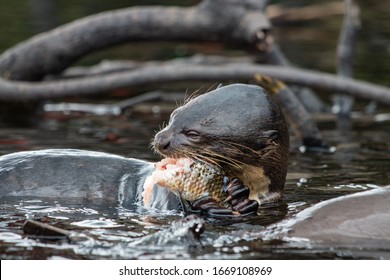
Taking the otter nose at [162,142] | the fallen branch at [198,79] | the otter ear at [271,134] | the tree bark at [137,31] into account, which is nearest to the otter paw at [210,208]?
the otter nose at [162,142]

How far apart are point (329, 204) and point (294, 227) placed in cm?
21

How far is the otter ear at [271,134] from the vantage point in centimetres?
496

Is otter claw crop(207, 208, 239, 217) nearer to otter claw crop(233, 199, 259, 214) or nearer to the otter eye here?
otter claw crop(233, 199, 259, 214)

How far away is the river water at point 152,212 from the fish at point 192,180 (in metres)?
0.15

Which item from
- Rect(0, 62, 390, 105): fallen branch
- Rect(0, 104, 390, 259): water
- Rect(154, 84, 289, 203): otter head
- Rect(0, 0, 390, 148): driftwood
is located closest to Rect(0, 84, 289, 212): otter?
Rect(154, 84, 289, 203): otter head

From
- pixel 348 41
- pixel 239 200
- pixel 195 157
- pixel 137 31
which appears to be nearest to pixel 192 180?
pixel 195 157

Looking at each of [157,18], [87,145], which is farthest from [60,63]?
[87,145]

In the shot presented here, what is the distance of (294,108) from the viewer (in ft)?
23.2

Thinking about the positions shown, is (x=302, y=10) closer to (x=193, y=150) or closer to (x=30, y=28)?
(x=30, y=28)

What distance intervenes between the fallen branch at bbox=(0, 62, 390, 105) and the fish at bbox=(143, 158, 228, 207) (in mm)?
3090

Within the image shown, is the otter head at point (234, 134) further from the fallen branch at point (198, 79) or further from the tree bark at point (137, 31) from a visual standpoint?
the tree bark at point (137, 31)

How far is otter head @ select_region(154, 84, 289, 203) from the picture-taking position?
16.0 feet

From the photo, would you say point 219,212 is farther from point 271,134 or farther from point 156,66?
point 156,66

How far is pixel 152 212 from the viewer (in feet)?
16.1
